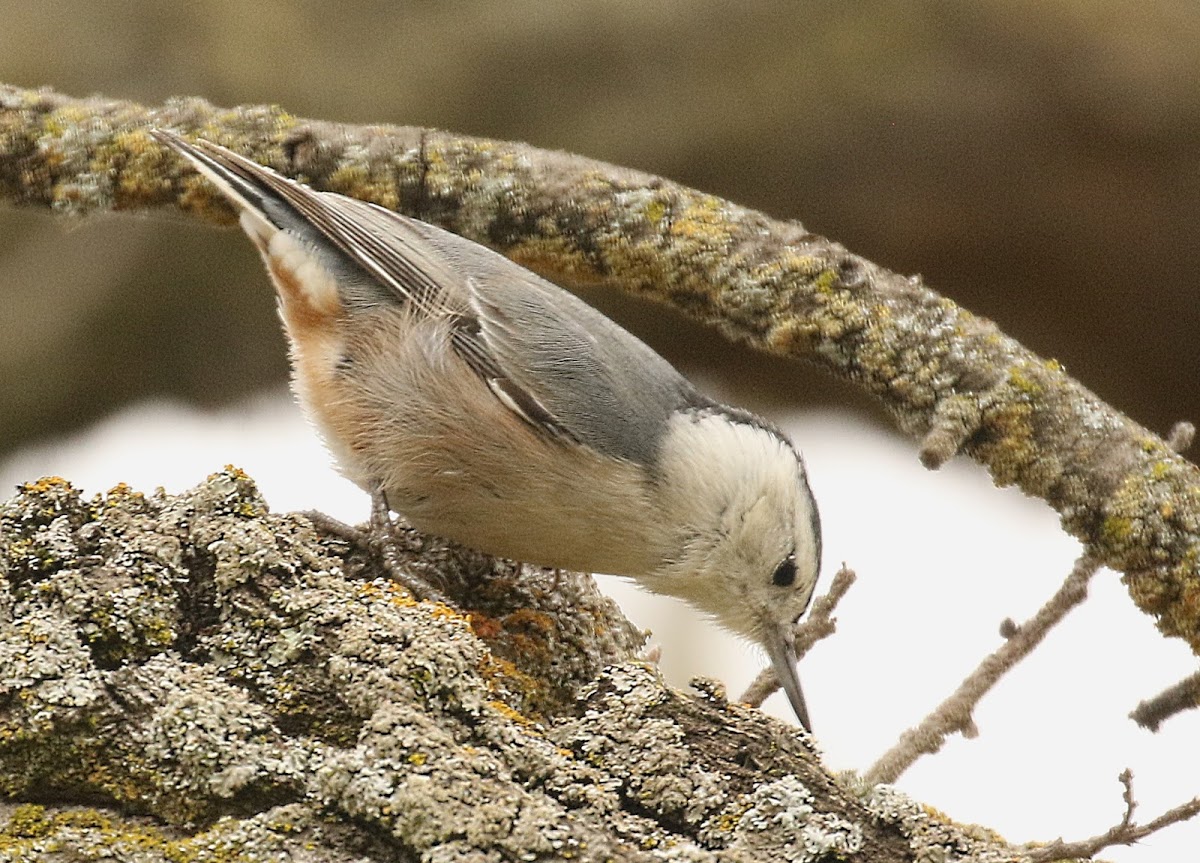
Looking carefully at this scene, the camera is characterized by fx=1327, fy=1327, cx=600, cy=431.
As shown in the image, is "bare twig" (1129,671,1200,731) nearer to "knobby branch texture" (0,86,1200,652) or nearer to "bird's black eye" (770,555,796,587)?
"knobby branch texture" (0,86,1200,652)

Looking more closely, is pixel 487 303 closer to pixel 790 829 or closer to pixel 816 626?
pixel 816 626

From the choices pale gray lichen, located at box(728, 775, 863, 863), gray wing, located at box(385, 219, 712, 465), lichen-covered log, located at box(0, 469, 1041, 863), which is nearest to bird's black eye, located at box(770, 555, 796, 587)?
gray wing, located at box(385, 219, 712, 465)

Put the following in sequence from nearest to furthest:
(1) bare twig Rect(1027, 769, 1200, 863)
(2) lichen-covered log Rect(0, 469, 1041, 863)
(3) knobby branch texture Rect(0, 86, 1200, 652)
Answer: (2) lichen-covered log Rect(0, 469, 1041, 863), (1) bare twig Rect(1027, 769, 1200, 863), (3) knobby branch texture Rect(0, 86, 1200, 652)

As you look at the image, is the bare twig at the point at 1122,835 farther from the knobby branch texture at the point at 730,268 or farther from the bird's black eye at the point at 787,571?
the bird's black eye at the point at 787,571

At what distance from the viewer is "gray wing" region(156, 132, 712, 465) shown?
1899 mm

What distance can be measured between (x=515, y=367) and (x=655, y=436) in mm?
226

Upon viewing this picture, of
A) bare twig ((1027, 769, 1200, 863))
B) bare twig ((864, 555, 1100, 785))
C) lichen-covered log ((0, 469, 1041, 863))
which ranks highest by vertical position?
bare twig ((864, 555, 1100, 785))

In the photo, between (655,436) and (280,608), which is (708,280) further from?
(280,608)

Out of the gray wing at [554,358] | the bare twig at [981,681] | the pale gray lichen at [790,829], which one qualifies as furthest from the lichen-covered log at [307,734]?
the gray wing at [554,358]

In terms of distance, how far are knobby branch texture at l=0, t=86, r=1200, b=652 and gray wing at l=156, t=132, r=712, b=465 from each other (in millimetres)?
74

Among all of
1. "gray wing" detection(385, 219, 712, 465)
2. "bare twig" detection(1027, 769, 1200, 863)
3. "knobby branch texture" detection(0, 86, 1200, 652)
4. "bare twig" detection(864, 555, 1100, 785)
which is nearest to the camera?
"bare twig" detection(1027, 769, 1200, 863)

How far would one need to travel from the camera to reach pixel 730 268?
1.92 meters

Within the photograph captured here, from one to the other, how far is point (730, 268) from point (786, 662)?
57 centimetres

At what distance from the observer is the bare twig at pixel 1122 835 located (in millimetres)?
1240
